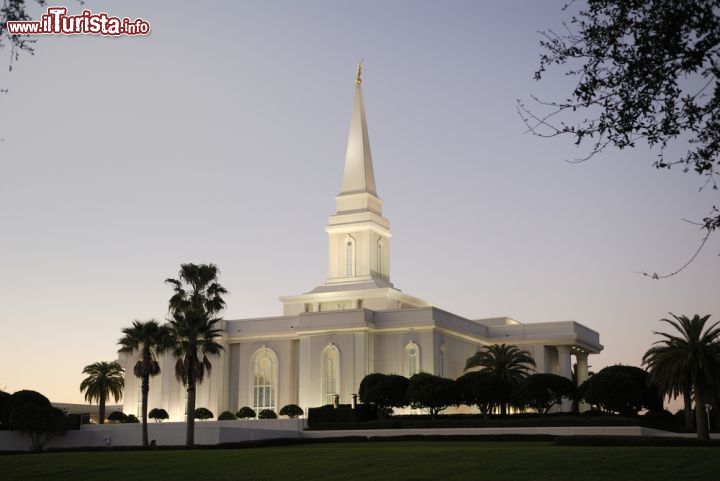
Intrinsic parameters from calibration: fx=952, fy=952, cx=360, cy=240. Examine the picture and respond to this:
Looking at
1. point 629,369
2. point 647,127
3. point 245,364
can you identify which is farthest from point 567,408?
point 647,127

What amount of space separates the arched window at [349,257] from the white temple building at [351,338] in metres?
0.08

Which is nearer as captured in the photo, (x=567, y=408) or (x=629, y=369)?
(x=629, y=369)

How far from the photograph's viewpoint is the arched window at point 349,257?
77938 millimetres

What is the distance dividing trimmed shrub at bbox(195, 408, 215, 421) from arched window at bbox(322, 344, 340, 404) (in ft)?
29.5

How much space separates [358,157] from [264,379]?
19.8m

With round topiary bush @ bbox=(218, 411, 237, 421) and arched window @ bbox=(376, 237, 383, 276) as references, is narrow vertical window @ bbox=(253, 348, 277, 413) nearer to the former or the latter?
round topiary bush @ bbox=(218, 411, 237, 421)

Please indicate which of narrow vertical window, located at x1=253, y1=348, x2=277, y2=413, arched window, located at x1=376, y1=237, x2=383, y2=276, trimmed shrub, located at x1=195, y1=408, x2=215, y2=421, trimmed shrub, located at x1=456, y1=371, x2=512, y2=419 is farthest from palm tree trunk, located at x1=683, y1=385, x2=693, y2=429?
trimmed shrub, located at x1=195, y1=408, x2=215, y2=421

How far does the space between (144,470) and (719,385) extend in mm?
28022

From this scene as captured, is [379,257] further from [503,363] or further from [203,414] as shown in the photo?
[203,414]

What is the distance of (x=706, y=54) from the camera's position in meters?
14.7

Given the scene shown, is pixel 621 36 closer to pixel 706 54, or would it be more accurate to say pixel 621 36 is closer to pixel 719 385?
pixel 706 54

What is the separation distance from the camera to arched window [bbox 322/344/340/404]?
2729 inches

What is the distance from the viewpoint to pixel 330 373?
7000 centimetres

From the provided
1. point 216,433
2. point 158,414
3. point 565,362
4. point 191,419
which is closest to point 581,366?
point 565,362
